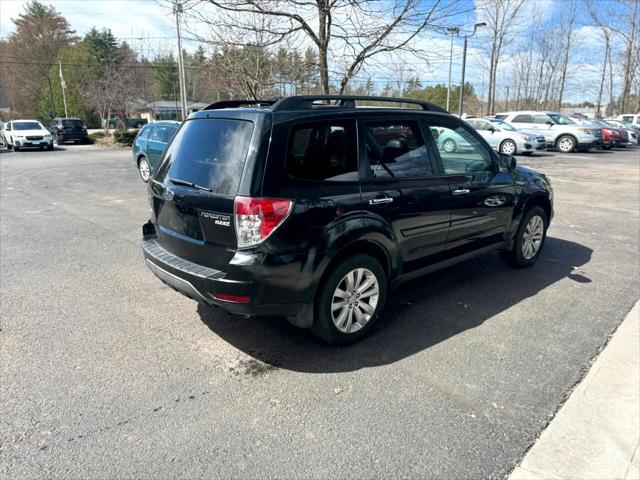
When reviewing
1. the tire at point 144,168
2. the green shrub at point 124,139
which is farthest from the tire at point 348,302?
the green shrub at point 124,139

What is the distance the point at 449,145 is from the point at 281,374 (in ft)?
9.10

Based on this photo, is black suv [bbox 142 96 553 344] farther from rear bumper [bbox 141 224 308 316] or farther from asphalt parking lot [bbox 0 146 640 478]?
asphalt parking lot [bbox 0 146 640 478]

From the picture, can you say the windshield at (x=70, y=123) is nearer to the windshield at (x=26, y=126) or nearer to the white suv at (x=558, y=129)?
the windshield at (x=26, y=126)

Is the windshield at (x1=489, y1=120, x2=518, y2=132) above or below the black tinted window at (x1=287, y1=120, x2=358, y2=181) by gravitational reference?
above

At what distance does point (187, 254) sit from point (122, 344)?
36.4 inches

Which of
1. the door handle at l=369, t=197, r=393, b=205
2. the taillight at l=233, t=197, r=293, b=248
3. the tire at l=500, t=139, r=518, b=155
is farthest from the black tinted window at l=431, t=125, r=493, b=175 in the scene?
the tire at l=500, t=139, r=518, b=155

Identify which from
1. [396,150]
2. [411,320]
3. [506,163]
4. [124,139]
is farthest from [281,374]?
[124,139]

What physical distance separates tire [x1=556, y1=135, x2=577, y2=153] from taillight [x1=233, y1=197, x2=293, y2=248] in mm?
24718

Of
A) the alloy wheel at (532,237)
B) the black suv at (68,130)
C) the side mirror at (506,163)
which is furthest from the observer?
the black suv at (68,130)

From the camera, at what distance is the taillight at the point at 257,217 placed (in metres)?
3.15

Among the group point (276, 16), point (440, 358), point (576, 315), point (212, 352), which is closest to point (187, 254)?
point (212, 352)

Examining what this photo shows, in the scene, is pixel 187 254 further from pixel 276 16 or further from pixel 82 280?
pixel 276 16

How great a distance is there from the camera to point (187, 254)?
3611mm

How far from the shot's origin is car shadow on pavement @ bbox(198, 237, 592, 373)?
144 inches
